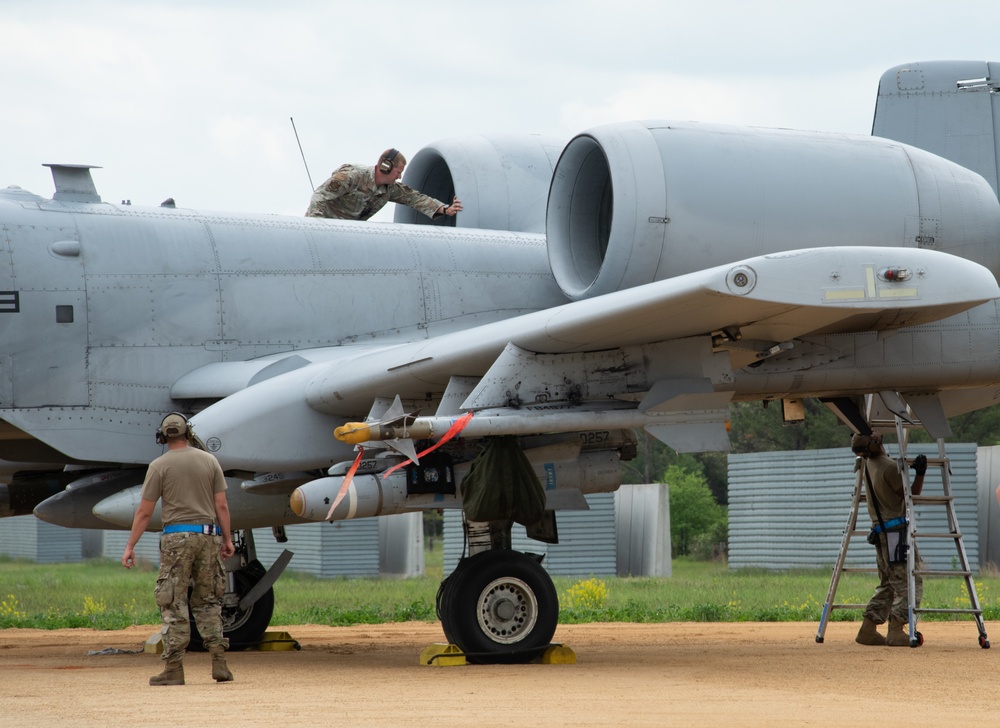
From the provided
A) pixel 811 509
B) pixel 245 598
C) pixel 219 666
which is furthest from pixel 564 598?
pixel 219 666

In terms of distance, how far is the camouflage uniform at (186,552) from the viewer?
8.28 metres

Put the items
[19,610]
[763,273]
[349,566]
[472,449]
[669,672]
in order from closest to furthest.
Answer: [763,273] < [669,672] < [472,449] < [19,610] < [349,566]

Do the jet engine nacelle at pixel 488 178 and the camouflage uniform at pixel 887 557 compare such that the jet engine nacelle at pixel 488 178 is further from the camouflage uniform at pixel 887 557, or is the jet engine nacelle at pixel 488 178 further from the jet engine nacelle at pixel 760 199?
the camouflage uniform at pixel 887 557

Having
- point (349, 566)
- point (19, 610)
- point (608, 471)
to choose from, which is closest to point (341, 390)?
point (608, 471)

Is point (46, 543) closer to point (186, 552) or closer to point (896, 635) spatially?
point (896, 635)

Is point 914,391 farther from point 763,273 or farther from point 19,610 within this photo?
point 19,610

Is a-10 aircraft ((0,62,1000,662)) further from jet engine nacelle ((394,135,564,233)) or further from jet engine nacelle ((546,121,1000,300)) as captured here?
jet engine nacelle ((394,135,564,233))

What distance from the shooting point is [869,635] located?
11.5 m

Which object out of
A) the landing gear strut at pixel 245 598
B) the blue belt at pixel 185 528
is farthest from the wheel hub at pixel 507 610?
the landing gear strut at pixel 245 598

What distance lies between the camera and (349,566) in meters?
27.8

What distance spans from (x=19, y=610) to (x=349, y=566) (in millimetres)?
9195

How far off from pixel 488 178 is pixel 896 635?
545cm

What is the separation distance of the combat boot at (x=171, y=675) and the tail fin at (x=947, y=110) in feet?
24.8

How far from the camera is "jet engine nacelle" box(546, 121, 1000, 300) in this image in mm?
9711
